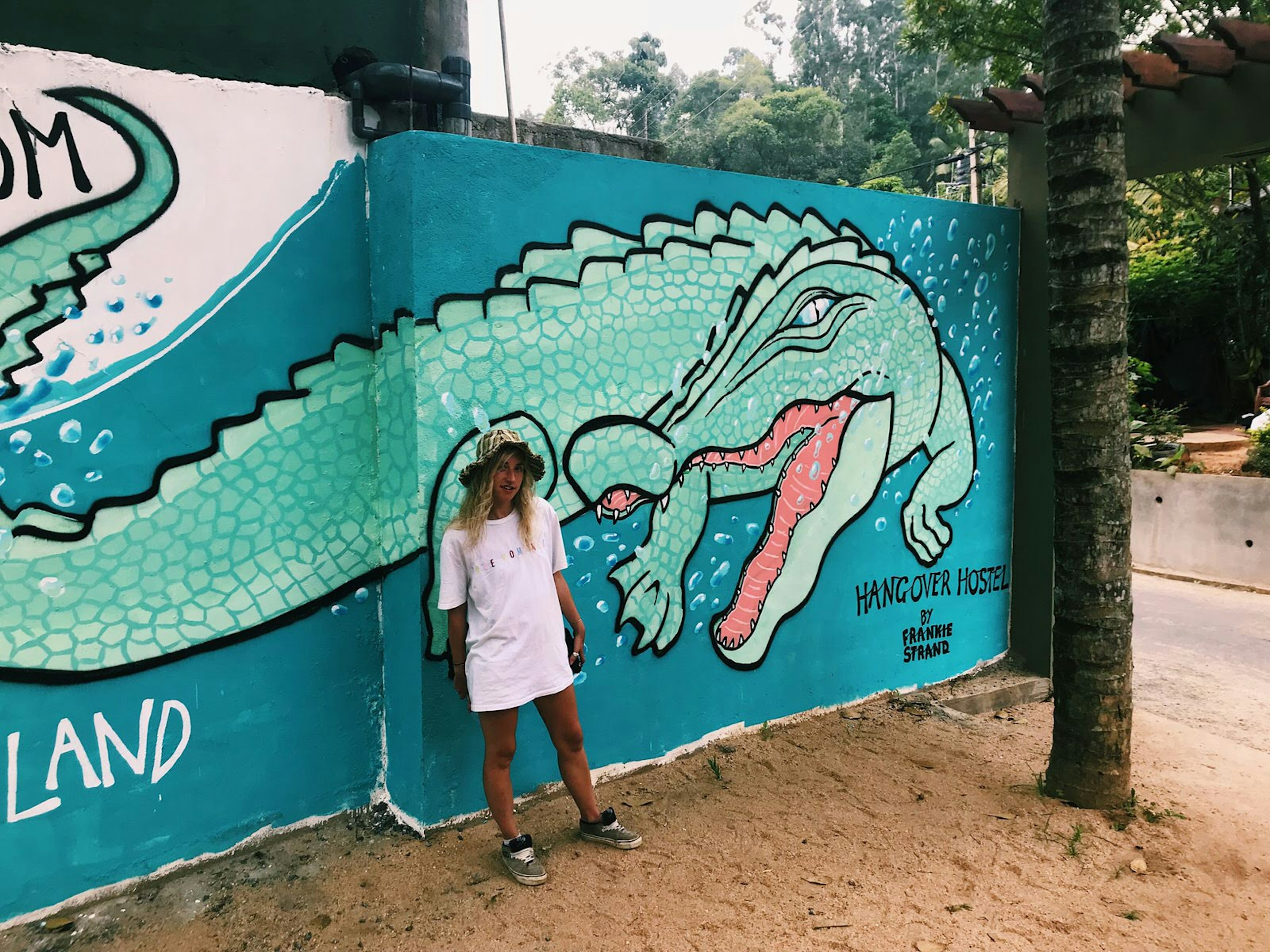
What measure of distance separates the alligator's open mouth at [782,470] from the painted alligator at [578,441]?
0.04ft

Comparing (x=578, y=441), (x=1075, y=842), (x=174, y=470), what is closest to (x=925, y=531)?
(x=1075, y=842)

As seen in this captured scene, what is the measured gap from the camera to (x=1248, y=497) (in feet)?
29.0

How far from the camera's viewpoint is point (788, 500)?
14.8ft

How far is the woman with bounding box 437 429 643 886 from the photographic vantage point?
3080 mm

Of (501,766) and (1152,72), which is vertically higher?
(1152,72)

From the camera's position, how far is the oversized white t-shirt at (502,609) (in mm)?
3076

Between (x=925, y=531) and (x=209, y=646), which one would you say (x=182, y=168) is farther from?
(x=925, y=531)

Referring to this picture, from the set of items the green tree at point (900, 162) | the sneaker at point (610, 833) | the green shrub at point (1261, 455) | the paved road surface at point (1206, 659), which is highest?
the green tree at point (900, 162)

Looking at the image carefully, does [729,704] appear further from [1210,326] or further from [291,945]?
[1210,326]

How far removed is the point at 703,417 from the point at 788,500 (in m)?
0.73

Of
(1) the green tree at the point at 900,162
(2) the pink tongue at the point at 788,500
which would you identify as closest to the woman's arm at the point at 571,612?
(2) the pink tongue at the point at 788,500

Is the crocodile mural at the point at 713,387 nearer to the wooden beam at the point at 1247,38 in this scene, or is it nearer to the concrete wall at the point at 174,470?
the concrete wall at the point at 174,470

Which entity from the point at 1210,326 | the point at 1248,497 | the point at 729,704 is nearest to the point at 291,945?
the point at 729,704

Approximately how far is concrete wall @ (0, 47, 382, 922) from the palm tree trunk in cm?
286
